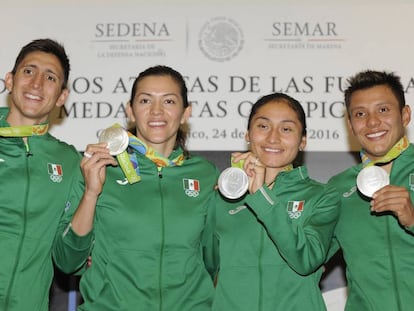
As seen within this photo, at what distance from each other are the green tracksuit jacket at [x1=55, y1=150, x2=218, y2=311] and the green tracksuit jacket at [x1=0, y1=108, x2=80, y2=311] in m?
0.08

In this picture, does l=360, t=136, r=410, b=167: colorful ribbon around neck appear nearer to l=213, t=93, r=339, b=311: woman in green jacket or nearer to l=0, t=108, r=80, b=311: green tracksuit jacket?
l=213, t=93, r=339, b=311: woman in green jacket

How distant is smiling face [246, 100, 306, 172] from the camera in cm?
303

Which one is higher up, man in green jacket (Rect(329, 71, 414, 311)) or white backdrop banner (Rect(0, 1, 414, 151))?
white backdrop banner (Rect(0, 1, 414, 151))

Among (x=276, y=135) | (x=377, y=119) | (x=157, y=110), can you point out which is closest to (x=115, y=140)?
(x=157, y=110)

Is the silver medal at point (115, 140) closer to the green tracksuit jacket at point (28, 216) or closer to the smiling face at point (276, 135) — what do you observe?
the green tracksuit jacket at point (28, 216)

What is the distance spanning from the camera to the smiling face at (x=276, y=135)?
3033mm

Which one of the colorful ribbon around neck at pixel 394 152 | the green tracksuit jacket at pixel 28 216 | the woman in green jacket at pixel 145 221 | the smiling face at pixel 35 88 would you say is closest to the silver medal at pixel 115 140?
the woman in green jacket at pixel 145 221

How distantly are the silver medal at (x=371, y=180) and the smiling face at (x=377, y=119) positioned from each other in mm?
244

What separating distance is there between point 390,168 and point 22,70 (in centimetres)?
181

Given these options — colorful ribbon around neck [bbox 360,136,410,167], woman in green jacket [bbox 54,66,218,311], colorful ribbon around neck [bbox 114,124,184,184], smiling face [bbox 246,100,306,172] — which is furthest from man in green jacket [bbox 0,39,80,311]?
colorful ribbon around neck [bbox 360,136,410,167]

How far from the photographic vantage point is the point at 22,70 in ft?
10.6

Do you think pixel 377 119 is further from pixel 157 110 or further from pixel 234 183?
pixel 157 110

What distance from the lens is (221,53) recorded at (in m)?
4.34

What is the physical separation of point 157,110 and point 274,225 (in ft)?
2.54
